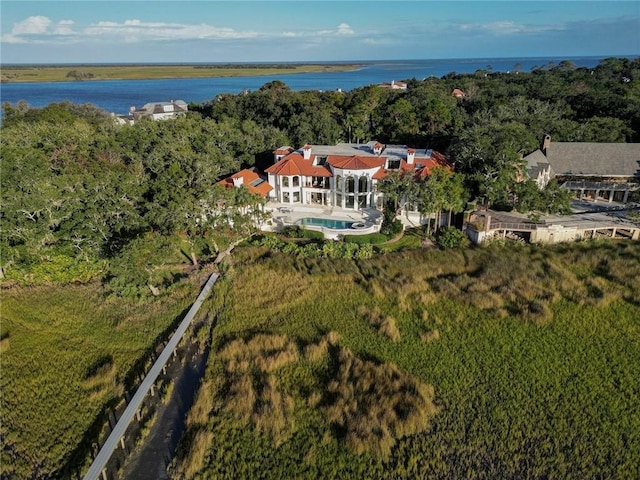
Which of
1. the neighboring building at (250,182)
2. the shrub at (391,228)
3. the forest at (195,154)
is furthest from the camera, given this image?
the neighboring building at (250,182)

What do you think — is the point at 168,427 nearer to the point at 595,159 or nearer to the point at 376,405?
the point at 376,405

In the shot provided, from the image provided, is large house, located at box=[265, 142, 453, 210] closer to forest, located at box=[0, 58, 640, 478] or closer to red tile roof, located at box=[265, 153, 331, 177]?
red tile roof, located at box=[265, 153, 331, 177]

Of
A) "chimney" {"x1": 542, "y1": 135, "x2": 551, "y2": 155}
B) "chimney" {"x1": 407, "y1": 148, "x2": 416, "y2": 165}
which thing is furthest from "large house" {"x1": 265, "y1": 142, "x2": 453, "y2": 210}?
"chimney" {"x1": 542, "y1": 135, "x2": 551, "y2": 155}

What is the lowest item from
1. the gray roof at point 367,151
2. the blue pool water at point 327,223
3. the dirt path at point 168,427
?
the dirt path at point 168,427

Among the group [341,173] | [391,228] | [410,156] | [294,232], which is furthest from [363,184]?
[294,232]

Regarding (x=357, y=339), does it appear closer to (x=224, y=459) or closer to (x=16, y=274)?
(x=224, y=459)

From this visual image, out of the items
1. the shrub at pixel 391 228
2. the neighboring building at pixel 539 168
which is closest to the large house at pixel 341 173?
the shrub at pixel 391 228

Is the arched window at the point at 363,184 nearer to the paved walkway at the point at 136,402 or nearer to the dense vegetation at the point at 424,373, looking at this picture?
the dense vegetation at the point at 424,373
